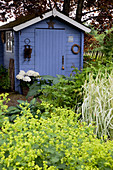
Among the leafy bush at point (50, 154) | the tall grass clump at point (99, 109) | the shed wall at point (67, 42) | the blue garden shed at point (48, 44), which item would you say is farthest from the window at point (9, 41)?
the leafy bush at point (50, 154)

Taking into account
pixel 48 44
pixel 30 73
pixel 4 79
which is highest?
pixel 48 44

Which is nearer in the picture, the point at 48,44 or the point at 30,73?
the point at 30,73

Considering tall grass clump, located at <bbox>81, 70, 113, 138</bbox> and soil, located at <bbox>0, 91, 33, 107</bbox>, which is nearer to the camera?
tall grass clump, located at <bbox>81, 70, 113, 138</bbox>

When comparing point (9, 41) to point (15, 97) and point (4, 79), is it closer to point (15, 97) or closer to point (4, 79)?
point (4, 79)

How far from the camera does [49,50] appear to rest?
10430 mm

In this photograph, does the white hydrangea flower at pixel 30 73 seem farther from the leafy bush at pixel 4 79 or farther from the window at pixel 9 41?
the window at pixel 9 41

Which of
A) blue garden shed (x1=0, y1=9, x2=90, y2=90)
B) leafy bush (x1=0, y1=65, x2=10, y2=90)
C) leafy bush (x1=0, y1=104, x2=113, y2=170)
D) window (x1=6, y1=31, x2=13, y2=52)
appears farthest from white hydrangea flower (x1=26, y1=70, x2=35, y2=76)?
leafy bush (x1=0, y1=104, x2=113, y2=170)

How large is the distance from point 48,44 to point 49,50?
0.76 ft

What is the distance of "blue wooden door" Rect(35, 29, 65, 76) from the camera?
10289 millimetres

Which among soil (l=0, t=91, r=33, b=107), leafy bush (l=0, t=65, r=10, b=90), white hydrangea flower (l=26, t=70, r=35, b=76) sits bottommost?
soil (l=0, t=91, r=33, b=107)

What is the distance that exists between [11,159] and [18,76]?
755cm

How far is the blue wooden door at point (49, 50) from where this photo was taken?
33.8 ft

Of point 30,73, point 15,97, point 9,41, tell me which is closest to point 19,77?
point 30,73

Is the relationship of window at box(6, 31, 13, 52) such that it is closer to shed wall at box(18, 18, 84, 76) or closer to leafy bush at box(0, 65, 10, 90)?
leafy bush at box(0, 65, 10, 90)
